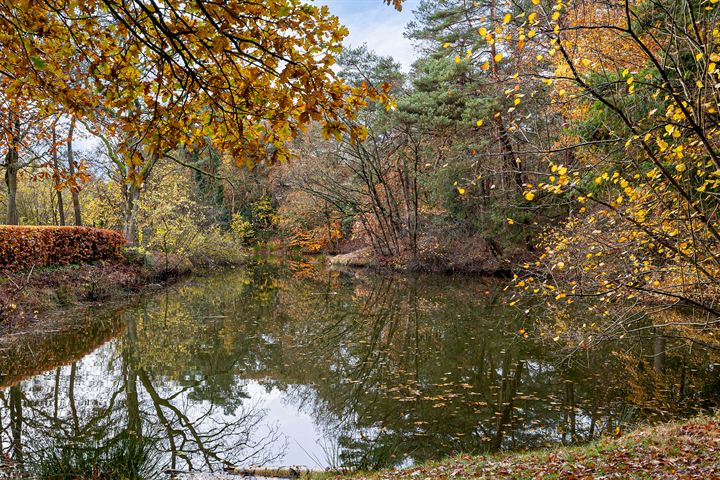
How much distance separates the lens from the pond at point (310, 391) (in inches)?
213

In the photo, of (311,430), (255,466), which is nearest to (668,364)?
(311,430)

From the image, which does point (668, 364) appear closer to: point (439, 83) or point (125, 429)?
point (125, 429)

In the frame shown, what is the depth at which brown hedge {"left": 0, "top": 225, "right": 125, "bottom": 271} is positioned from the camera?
39.1 feet

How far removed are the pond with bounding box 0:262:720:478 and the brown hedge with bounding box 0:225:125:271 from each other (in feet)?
7.84

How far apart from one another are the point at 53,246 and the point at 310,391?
1087 cm

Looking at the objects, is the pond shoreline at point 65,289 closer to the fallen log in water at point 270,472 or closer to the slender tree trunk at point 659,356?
the fallen log in water at point 270,472

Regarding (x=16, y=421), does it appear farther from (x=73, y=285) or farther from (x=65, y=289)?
(x=73, y=285)

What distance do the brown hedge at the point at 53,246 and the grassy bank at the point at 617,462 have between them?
1173cm

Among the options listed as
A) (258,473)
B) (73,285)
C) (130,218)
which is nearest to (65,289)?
(73,285)

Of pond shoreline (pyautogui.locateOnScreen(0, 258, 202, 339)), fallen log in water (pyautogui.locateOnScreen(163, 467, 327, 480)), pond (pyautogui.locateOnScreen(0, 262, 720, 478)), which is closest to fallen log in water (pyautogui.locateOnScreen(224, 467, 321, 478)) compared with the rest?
fallen log in water (pyautogui.locateOnScreen(163, 467, 327, 480))

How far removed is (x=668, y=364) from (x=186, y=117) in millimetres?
8729

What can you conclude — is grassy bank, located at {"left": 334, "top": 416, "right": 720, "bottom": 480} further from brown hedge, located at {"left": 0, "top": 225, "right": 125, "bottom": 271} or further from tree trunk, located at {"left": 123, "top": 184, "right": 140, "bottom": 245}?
tree trunk, located at {"left": 123, "top": 184, "right": 140, "bottom": 245}

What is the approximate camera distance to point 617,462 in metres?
3.88

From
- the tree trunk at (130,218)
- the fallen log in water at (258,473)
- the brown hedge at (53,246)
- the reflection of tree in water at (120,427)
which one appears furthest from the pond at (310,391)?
the tree trunk at (130,218)
